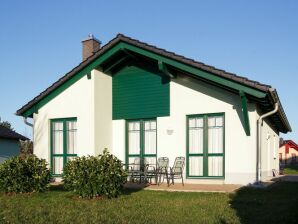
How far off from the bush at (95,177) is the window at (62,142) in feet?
17.0

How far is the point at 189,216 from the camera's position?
22.1 ft

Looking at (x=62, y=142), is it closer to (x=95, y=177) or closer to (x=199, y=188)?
(x=95, y=177)

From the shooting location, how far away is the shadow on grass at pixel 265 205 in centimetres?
635

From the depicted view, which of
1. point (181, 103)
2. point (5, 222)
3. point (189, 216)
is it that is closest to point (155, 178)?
point (181, 103)

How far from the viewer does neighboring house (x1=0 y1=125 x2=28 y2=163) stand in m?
23.8

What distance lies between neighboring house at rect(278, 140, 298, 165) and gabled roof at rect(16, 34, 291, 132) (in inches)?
1270

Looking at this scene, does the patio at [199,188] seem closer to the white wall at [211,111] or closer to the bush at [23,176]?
the white wall at [211,111]

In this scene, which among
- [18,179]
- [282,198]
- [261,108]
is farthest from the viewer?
[261,108]

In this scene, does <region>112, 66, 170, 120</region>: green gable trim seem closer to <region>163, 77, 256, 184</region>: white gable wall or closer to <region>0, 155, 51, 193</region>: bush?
<region>163, 77, 256, 184</region>: white gable wall

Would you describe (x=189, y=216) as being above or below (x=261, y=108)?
below

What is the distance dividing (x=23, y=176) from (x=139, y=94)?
208 inches

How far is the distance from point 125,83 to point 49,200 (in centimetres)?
632

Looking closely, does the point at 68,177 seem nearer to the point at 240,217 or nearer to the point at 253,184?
the point at 240,217

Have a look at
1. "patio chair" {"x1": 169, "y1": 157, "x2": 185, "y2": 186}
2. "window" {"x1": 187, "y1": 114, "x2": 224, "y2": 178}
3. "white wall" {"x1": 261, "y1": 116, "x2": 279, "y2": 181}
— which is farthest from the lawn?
"white wall" {"x1": 261, "y1": 116, "x2": 279, "y2": 181}
